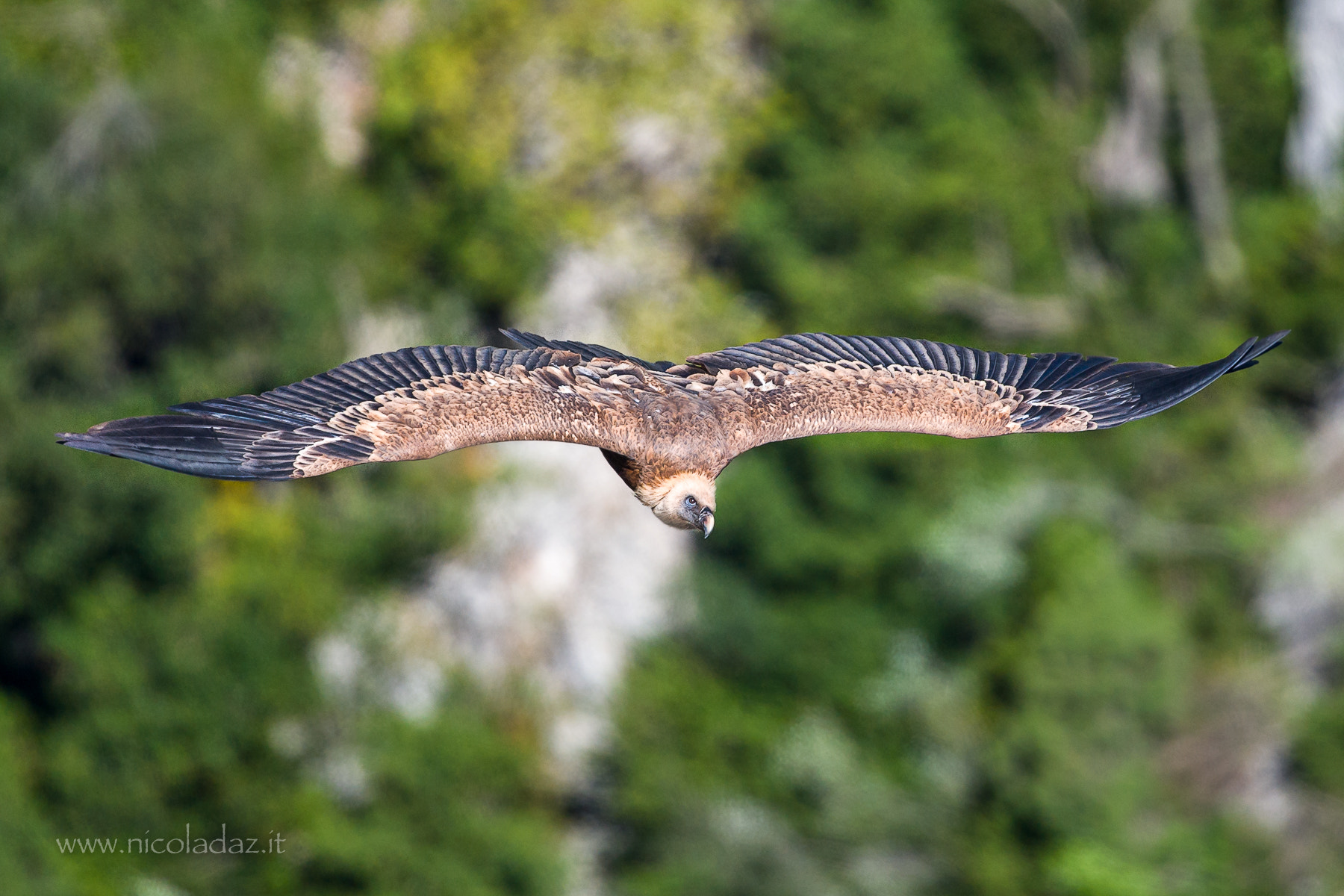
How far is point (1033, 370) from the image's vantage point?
53.7ft

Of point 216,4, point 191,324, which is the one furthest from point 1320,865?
point 216,4

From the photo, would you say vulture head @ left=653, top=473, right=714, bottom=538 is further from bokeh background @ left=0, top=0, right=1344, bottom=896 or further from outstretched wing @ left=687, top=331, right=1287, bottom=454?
bokeh background @ left=0, top=0, right=1344, bottom=896

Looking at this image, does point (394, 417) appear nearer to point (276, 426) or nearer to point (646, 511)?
point (276, 426)

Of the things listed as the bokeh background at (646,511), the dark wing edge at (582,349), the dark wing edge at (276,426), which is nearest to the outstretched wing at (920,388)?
the dark wing edge at (582,349)

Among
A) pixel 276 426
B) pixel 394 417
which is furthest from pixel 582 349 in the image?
pixel 276 426

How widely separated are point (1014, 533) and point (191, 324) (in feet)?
48.8

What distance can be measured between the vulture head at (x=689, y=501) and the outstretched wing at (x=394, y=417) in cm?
39

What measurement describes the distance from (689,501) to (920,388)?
207 centimetres

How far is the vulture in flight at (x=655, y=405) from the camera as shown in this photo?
14.0 meters

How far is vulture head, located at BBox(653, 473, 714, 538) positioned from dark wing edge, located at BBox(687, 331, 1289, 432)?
1051mm

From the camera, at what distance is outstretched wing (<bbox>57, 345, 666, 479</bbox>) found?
13695mm

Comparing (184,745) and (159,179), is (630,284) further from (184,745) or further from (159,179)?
(184,745)

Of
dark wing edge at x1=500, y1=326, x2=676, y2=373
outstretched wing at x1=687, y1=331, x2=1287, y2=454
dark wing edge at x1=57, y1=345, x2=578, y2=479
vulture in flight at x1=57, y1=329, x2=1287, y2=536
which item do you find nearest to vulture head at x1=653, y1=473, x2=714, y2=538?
vulture in flight at x1=57, y1=329, x2=1287, y2=536

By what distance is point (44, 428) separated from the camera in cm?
3662
